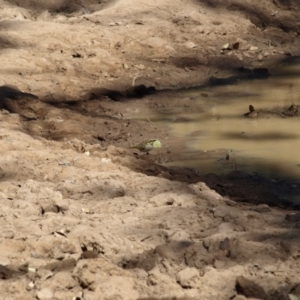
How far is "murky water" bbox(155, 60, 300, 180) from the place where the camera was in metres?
7.34

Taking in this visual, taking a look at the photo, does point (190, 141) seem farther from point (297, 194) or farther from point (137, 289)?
point (137, 289)

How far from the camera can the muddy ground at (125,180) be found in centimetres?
423

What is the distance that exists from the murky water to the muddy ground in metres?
0.25

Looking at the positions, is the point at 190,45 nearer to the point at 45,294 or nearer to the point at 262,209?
the point at 262,209

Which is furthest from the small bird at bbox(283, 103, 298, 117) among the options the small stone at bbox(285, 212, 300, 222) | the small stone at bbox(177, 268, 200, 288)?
the small stone at bbox(177, 268, 200, 288)

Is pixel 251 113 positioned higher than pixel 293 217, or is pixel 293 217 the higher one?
pixel 293 217

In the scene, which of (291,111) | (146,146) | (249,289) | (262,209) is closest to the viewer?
(249,289)

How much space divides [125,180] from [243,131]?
2.71m

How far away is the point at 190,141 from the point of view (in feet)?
26.9

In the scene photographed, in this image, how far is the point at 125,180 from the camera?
606cm

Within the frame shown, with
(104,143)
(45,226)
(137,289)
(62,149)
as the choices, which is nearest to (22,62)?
(104,143)

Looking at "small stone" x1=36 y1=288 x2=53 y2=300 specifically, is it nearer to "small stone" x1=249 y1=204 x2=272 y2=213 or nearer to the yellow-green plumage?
"small stone" x1=249 y1=204 x2=272 y2=213

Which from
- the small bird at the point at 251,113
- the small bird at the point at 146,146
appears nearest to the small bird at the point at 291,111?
the small bird at the point at 251,113

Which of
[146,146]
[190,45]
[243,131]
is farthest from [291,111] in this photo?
[190,45]
